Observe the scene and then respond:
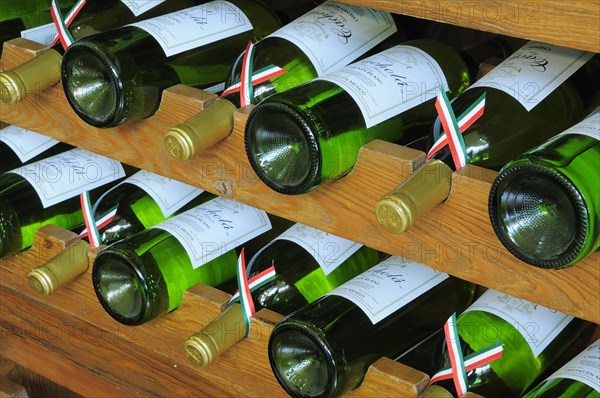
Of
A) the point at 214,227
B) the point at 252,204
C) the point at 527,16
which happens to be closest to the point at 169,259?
the point at 214,227

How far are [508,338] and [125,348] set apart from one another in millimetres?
455

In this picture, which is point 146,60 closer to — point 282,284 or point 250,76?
point 250,76

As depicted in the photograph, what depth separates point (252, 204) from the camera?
841 millimetres

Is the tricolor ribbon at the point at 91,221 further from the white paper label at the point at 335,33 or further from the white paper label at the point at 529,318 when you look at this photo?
the white paper label at the point at 529,318

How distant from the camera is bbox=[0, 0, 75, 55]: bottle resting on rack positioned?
1.12 m

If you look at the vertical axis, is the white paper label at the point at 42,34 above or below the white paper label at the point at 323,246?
above

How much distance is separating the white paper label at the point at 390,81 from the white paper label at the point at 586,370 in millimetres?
264

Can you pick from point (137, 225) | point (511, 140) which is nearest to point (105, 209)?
point (137, 225)

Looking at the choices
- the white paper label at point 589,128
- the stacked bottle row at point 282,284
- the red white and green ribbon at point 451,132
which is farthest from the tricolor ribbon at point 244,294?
the white paper label at point 589,128

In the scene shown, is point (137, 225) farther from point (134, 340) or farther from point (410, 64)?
point (410, 64)

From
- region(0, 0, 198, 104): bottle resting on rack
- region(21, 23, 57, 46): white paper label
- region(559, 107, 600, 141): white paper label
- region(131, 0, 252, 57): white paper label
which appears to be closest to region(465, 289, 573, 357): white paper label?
region(559, 107, 600, 141): white paper label

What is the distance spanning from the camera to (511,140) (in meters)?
0.81

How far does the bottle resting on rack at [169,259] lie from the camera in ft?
3.08

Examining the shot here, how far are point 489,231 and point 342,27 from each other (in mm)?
295
